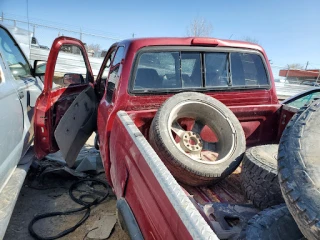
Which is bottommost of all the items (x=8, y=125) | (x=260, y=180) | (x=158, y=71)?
(x=260, y=180)

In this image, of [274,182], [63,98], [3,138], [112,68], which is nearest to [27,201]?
[63,98]

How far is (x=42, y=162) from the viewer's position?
176 inches

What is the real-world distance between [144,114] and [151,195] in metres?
1.33

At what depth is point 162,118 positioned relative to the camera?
2.50 metres

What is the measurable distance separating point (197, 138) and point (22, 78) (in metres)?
2.18

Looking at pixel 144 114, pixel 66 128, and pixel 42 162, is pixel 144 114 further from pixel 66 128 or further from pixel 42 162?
pixel 42 162

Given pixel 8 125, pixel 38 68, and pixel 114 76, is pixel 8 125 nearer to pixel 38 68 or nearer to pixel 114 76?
pixel 114 76

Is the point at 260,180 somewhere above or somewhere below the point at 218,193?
above

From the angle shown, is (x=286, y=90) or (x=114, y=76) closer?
(x=114, y=76)

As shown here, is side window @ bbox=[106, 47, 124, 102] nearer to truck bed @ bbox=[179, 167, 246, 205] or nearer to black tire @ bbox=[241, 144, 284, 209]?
truck bed @ bbox=[179, 167, 246, 205]

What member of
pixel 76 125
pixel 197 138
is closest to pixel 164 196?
pixel 197 138

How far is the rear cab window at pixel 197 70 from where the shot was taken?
2930 mm

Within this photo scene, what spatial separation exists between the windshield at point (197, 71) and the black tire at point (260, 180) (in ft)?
3.55

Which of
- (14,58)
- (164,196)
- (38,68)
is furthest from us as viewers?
(38,68)
